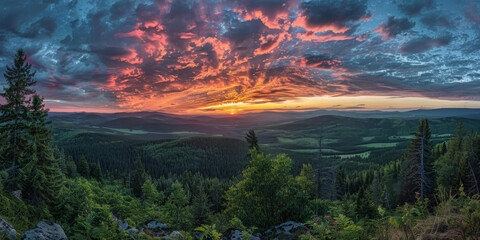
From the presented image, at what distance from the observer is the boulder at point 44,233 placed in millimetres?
7463

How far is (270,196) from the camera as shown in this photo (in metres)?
17.2

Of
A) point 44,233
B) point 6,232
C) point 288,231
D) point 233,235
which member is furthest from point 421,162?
point 6,232

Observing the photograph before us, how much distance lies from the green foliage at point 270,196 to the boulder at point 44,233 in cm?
1207

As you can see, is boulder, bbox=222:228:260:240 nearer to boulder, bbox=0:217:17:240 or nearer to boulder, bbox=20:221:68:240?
boulder, bbox=20:221:68:240

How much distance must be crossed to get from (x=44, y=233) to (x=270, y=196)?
13839 millimetres

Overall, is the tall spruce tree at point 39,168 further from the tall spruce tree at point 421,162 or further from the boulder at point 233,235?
the tall spruce tree at point 421,162

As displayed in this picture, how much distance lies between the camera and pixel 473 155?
41.9m

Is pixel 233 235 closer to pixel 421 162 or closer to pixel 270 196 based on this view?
pixel 270 196

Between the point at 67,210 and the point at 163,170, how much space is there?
17717 centimetres

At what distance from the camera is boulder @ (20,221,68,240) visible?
24.5ft

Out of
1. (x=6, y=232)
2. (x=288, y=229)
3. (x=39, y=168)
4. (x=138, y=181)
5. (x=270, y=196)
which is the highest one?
(x=6, y=232)

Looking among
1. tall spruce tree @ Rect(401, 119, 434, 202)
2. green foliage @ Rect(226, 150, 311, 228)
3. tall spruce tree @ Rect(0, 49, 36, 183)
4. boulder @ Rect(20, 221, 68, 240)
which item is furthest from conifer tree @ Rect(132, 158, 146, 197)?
tall spruce tree @ Rect(401, 119, 434, 202)

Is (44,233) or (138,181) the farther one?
(138,181)

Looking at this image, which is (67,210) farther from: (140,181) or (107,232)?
(140,181)
